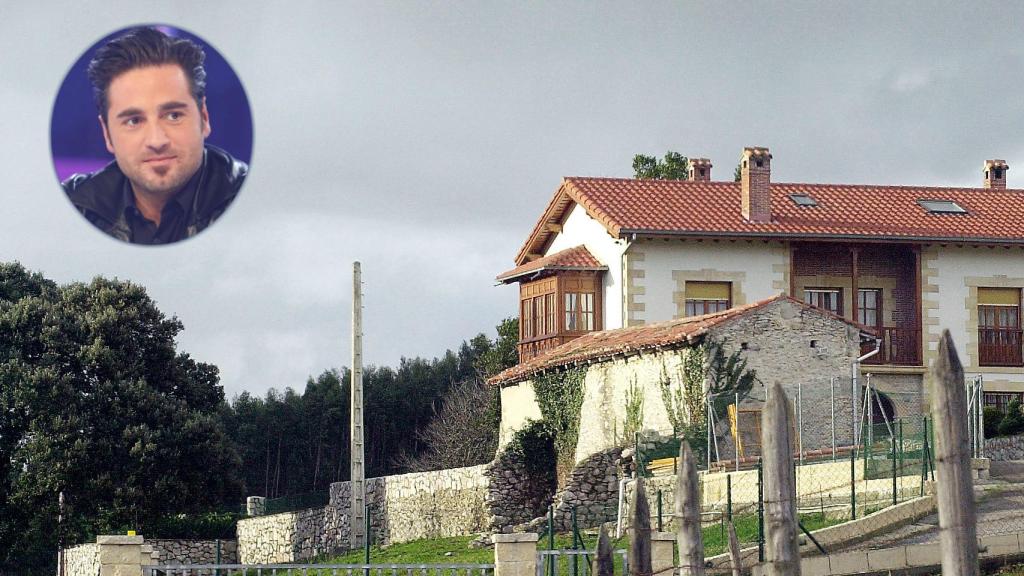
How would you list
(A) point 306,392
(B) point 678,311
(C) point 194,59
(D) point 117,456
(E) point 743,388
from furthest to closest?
(A) point 306,392, (D) point 117,456, (B) point 678,311, (E) point 743,388, (C) point 194,59

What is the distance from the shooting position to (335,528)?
3875 cm

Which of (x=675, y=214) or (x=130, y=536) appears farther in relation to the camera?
(x=675, y=214)

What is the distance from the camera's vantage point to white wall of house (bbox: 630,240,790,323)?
35.3m

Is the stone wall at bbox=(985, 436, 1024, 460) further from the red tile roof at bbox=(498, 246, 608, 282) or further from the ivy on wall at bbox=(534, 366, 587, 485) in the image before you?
the red tile roof at bbox=(498, 246, 608, 282)

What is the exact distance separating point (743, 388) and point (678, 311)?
286 inches

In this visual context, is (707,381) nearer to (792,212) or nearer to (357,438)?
(792,212)

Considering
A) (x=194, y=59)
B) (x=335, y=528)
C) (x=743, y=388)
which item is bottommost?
(x=335, y=528)

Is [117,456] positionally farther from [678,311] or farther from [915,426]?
[915,426]

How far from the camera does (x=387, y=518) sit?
3675 cm

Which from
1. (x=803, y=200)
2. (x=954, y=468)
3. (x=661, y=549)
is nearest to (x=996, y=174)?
(x=803, y=200)

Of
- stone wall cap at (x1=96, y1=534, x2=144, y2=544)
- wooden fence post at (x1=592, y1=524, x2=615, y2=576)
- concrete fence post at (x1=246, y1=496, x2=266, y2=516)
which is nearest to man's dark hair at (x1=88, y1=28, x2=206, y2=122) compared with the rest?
stone wall cap at (x1=96, y1=534, x2=144, y2=544)

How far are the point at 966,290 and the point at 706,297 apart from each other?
628cm

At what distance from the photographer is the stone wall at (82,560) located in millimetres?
37147

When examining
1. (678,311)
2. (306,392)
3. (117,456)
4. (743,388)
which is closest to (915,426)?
(743,388)
